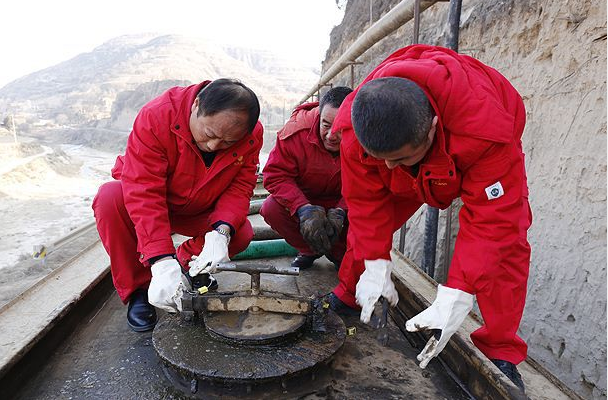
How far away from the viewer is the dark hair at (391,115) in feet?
4.62

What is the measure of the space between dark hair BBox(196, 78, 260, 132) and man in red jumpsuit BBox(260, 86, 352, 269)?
0.61 m

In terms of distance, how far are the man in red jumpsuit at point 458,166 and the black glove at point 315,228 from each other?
530 mm

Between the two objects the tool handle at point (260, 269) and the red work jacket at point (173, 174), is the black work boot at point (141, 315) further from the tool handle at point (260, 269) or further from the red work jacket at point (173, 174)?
the tool handle at point (260, 269)

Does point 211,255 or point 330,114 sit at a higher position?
point 330,114

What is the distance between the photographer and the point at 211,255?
2.07m

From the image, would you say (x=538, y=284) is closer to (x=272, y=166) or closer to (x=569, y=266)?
(x=569, y=266)

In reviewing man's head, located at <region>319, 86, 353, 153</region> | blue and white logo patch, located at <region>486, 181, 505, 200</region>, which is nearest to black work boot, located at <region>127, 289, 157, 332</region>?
man's head, located at <region>319, 86, 353, 153</region>

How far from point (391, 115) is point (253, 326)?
0.96m

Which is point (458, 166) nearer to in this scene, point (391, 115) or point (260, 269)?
point (391, 115)

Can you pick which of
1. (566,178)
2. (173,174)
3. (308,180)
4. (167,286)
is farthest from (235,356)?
(566,178)

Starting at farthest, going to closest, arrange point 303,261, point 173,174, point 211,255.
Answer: point 303,261
point 173,174
point 211,255

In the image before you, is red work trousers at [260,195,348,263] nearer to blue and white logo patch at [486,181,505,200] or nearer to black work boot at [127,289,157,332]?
black work boot at [127,289,157,332]

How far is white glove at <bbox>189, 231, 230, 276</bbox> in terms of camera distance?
6.54ft

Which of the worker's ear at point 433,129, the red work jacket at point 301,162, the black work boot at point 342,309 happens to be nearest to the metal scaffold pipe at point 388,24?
the red work jacket at point 301,162
